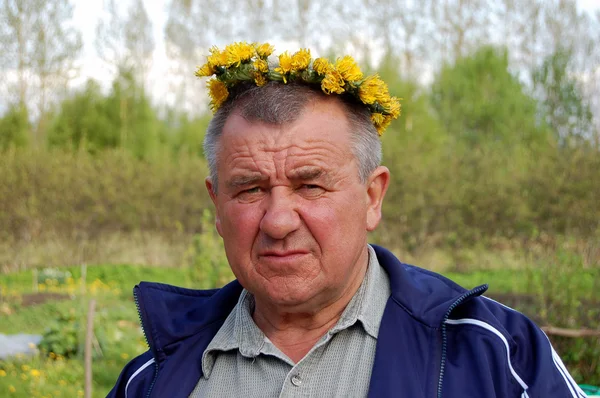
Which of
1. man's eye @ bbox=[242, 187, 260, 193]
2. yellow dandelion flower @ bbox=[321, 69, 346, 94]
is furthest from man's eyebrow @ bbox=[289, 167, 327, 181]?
yellow dandelion flower @ bbox=[321, 69, 346, 94]

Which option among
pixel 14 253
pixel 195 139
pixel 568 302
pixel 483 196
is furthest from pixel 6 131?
pixel 568 302

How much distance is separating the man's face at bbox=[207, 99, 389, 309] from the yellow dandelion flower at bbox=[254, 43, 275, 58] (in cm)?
19

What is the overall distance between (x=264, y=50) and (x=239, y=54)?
0.07 meters

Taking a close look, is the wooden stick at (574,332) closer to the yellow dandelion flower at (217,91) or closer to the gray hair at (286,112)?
the gray hair at (286,112)

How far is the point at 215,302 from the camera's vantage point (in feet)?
7.29

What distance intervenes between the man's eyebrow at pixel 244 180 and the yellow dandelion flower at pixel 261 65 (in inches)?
11.9

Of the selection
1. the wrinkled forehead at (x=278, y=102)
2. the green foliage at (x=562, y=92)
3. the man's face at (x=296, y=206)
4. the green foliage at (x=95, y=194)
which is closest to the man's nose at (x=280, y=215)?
the man's face at (x=296, y=206)

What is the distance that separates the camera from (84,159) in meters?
14.1

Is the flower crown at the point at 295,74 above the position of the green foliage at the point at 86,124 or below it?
below

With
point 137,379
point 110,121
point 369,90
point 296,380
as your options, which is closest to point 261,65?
point 369,90

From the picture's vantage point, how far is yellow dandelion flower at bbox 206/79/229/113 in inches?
79.3

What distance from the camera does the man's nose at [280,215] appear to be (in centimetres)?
183

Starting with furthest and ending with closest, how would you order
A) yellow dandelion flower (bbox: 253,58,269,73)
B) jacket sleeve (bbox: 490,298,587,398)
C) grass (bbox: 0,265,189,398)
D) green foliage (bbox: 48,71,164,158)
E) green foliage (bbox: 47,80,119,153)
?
1. green foliage (bbox: 48,71,164,158)
2. green foliage (bbox: 47,80,119,153)
3. grass (bbox: 0,265,189,398)
4. yellow dandelion flower (bbox: 253,58,269,73)
5. jacket sleeve (bbox: 490,298,587,398)

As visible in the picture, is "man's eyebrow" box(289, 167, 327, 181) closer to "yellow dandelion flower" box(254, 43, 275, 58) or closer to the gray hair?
the gray hair
